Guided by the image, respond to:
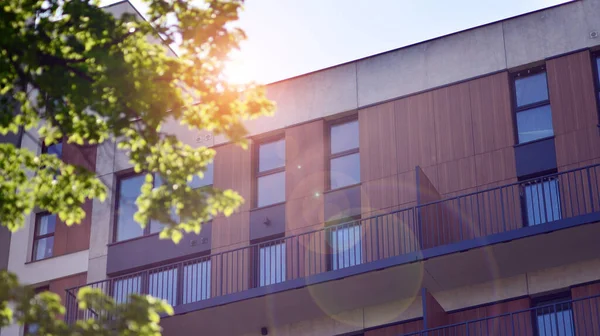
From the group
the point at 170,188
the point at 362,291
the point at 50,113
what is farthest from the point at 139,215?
the point at 362,291

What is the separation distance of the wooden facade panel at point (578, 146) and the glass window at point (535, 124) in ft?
1.79

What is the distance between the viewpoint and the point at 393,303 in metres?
23.8

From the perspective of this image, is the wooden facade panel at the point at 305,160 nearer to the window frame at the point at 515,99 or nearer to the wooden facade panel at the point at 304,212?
the wooden facade panel at the point at 304,212

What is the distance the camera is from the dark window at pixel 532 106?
2339 centimetres

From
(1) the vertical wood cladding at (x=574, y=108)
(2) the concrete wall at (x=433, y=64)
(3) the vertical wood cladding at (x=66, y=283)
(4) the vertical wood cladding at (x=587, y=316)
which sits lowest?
(4) the vertical wood cladding at (x=587, y=316)

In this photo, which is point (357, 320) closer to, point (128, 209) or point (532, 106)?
point (532, 106)

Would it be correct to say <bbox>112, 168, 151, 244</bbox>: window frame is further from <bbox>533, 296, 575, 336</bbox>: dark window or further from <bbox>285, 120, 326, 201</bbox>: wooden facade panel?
<bbox>533, 296, 575, 336</bbox>: dark window

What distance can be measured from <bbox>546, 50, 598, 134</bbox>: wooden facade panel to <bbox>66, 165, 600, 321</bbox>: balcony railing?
116cm

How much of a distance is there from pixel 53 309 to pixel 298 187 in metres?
12.9

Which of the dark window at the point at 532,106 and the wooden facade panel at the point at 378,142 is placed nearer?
the dark window at the point at 532,106

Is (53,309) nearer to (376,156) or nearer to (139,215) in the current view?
(139,215)

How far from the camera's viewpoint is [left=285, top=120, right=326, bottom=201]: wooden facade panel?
2555 cm

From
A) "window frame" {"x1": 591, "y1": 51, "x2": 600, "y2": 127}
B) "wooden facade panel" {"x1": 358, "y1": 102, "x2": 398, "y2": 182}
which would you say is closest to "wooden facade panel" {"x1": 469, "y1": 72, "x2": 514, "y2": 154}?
"window frame" {"x1": 591, "y1": 51, "x2": 600, "y2": 127}

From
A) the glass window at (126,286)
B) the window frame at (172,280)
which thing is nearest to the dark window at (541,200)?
the window frame at (172,280)
